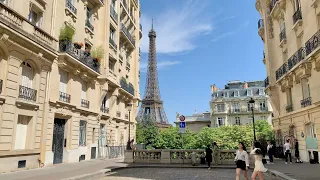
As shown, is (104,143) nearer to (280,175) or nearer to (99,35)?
(99,35)

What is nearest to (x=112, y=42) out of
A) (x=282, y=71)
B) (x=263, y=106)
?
(x=282, y=71)

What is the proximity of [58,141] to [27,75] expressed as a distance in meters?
5.14

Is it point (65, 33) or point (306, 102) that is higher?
point (65, 33)

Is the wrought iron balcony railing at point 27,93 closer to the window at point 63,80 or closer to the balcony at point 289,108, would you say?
the window at point 63,80

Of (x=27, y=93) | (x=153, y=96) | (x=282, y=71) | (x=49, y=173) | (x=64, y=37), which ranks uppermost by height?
(x=153, y=96)

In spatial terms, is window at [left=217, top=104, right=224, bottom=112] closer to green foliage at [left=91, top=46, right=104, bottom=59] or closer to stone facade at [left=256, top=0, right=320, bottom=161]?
stone facade at [left=256, top=0, right=320, bottom=161]

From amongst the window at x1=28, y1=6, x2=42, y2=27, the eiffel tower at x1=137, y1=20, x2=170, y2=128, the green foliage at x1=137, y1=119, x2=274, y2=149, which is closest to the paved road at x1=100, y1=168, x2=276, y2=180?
the window at x1=28, y1=6, x2=42, y2=27

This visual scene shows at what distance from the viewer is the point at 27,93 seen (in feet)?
44.7

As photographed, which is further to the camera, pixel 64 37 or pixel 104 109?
pixel 104 109

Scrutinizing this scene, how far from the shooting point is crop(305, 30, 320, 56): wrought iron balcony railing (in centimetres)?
1416

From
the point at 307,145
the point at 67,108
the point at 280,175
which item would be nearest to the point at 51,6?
the point at 67,108

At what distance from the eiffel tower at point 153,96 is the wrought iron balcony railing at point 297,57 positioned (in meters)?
57.8

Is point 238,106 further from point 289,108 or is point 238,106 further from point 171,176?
point 171,176

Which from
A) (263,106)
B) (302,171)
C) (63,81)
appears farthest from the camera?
(263,106)
